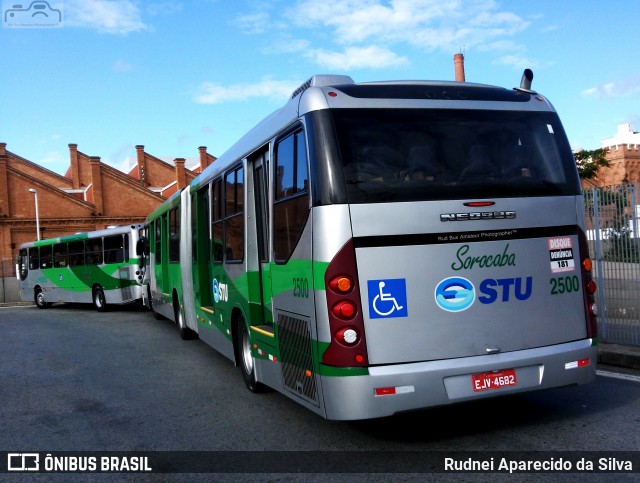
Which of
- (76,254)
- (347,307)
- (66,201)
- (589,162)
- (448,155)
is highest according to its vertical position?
(66,201)

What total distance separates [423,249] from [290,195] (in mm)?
1320

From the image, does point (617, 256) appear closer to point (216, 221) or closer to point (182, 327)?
point (216, 221)

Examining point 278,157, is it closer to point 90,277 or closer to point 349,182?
point 349,182

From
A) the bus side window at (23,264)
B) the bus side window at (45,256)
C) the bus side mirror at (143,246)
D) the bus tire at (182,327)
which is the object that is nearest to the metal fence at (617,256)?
the bus tire at (182,327)

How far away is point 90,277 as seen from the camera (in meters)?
22.7

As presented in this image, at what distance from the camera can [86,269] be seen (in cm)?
2292

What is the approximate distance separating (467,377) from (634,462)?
130 centimetres

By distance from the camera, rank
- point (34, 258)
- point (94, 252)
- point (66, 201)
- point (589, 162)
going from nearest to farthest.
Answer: point (94, 252), point (34, 258), point (589, 162), point (66, 201)

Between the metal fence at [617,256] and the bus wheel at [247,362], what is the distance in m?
4.95

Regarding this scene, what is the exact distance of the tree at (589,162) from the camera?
34.5 m

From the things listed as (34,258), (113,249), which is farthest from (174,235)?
(34,258)

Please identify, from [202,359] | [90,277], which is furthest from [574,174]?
[90,277]

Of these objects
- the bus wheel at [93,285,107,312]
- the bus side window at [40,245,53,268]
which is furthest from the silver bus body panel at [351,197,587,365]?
the bus side window at [40,245,53,268]

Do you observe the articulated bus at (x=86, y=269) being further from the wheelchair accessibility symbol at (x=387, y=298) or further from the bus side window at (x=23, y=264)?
the wheelchair accessibility symbol at (x=387, y=298)
